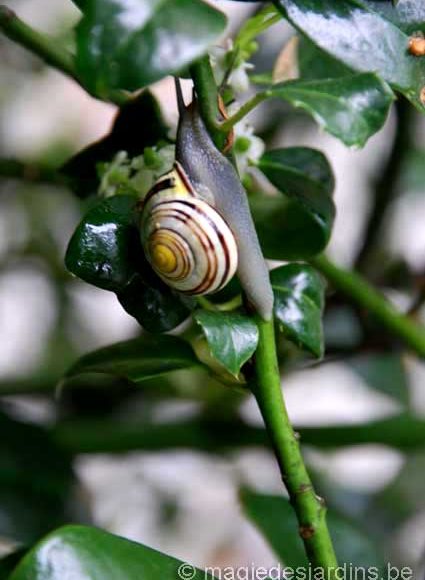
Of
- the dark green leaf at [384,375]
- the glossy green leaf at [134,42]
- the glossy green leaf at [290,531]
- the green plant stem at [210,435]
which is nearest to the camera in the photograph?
the glossy green leaf at [134,42]

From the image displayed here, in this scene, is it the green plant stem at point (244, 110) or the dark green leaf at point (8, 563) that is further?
the dark green leaf at point (8, 563)

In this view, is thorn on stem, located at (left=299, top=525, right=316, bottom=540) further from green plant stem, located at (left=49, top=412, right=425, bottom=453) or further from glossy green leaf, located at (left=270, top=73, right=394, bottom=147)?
green plant stem, located at (left=49, top=412, right=425, bottom=453)

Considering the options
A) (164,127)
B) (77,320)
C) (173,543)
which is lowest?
(173,543)

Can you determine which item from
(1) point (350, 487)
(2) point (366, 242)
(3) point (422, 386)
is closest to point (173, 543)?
(1) point (350, 487)

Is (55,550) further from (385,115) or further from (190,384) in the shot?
(190,384)

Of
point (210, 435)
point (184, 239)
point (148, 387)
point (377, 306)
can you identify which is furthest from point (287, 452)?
point (148, 387)

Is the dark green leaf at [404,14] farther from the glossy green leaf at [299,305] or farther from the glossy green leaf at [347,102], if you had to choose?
the glossy green leaf at [299,305]

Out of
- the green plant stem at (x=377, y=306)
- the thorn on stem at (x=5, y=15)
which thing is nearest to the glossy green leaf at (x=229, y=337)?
the thorn on stem at (x=5, y=15)
